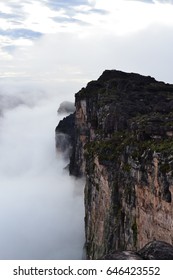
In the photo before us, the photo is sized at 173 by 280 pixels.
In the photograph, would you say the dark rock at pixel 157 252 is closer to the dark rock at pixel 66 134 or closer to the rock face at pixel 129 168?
the rock face at pixel 129 168

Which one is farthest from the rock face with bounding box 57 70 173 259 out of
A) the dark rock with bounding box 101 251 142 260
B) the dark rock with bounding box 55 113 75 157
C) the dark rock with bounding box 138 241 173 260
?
the dark rock with bounding box 55 113 75 157

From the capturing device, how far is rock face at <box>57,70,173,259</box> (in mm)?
35531

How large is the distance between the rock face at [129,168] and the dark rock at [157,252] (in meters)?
13.4

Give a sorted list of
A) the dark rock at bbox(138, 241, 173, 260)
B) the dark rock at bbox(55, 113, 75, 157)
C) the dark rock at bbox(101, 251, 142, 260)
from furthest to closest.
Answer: the dark rock at bbox(55, 113, 75, 157), the dark rock at bbox(138, 241, 173, 260), the dark rock at bbox(101, 251, 142, 260)

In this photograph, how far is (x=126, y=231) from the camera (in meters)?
42.8

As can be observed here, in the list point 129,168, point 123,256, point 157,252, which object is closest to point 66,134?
point 129,168

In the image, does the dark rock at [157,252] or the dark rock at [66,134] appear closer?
the dark rock at [157,252]

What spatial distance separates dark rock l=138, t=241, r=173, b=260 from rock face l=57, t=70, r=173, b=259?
44.0 feet

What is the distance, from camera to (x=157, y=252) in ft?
63.0

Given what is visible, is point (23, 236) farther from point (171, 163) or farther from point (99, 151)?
point (171, 163)

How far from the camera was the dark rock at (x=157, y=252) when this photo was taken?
19.0 metres

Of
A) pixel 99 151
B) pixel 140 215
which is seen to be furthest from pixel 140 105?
pixel 140 215

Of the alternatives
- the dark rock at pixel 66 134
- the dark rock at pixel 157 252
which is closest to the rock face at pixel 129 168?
the dark rock at pixel 157 252

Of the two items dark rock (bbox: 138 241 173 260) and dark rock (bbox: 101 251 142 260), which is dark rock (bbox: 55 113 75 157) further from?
dark rock (bbox: 101 251 142 260)
